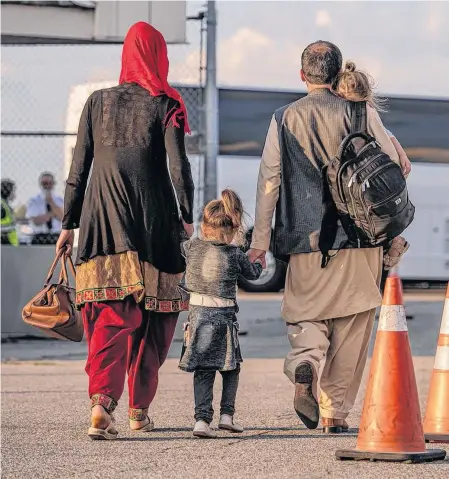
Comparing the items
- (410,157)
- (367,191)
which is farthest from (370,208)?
(410,157)

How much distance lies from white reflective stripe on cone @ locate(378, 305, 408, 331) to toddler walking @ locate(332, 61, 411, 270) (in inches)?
38.5

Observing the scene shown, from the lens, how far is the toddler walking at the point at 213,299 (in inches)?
272

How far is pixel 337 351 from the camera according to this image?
7098mm

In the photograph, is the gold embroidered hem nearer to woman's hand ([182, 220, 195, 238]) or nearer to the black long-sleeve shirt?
the black long-sleeve shirt

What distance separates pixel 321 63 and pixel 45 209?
10.4 metres

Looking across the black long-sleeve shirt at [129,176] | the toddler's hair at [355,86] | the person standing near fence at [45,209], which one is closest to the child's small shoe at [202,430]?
the black long-sleeve shirt at [129,176]

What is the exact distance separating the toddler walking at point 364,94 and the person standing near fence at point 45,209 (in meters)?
9.86

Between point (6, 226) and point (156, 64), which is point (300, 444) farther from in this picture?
point (6, 226)

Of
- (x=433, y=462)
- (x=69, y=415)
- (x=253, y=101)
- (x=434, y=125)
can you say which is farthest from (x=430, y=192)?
(x=433, y=462)

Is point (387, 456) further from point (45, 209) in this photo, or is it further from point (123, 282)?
point (45, 209)

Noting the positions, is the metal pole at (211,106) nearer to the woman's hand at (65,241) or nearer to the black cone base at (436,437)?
the woman's hand at (65,241)

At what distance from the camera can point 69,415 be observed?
789cm

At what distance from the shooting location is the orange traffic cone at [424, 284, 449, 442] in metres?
7.04

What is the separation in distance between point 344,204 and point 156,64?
4.00ft
